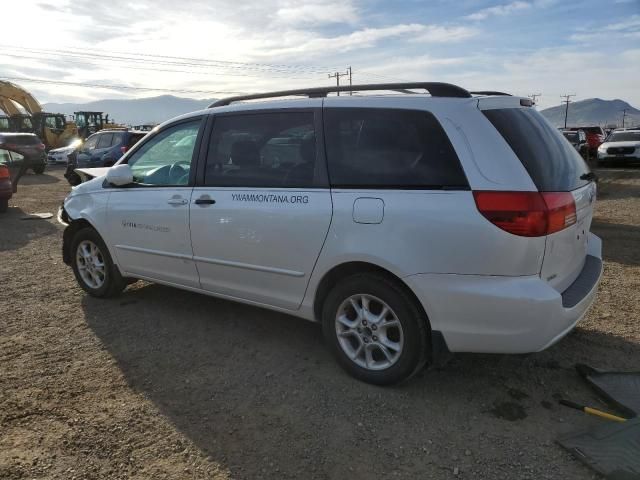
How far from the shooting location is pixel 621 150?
66.1 feet

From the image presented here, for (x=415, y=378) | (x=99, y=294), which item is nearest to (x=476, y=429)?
(x=415, y=378)

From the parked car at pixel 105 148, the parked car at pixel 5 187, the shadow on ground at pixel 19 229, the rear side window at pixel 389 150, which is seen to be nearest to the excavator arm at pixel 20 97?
Result: the parked car at pixel 105 148

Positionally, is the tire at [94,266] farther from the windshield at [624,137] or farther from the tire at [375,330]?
the windshield at [624,137]

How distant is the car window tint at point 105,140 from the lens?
17.0 meters

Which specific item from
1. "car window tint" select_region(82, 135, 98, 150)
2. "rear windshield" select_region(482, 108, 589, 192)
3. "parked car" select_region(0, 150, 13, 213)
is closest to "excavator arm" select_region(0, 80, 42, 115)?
"car window tint" select_region(82, 135, 98, 150)

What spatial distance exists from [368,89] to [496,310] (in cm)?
167

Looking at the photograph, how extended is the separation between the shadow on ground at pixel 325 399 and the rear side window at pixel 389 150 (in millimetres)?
1276

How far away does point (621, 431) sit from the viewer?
2672mm

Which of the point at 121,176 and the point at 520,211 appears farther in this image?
the point at 121,176

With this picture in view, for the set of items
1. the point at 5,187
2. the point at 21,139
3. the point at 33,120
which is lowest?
the point at 5,187

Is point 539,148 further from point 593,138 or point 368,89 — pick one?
point 593,138

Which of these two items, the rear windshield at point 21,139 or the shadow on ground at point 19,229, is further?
the rear windshield at point 21,139

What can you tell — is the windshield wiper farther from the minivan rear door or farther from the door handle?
the door handle

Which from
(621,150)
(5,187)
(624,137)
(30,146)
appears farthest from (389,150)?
(624,137)
